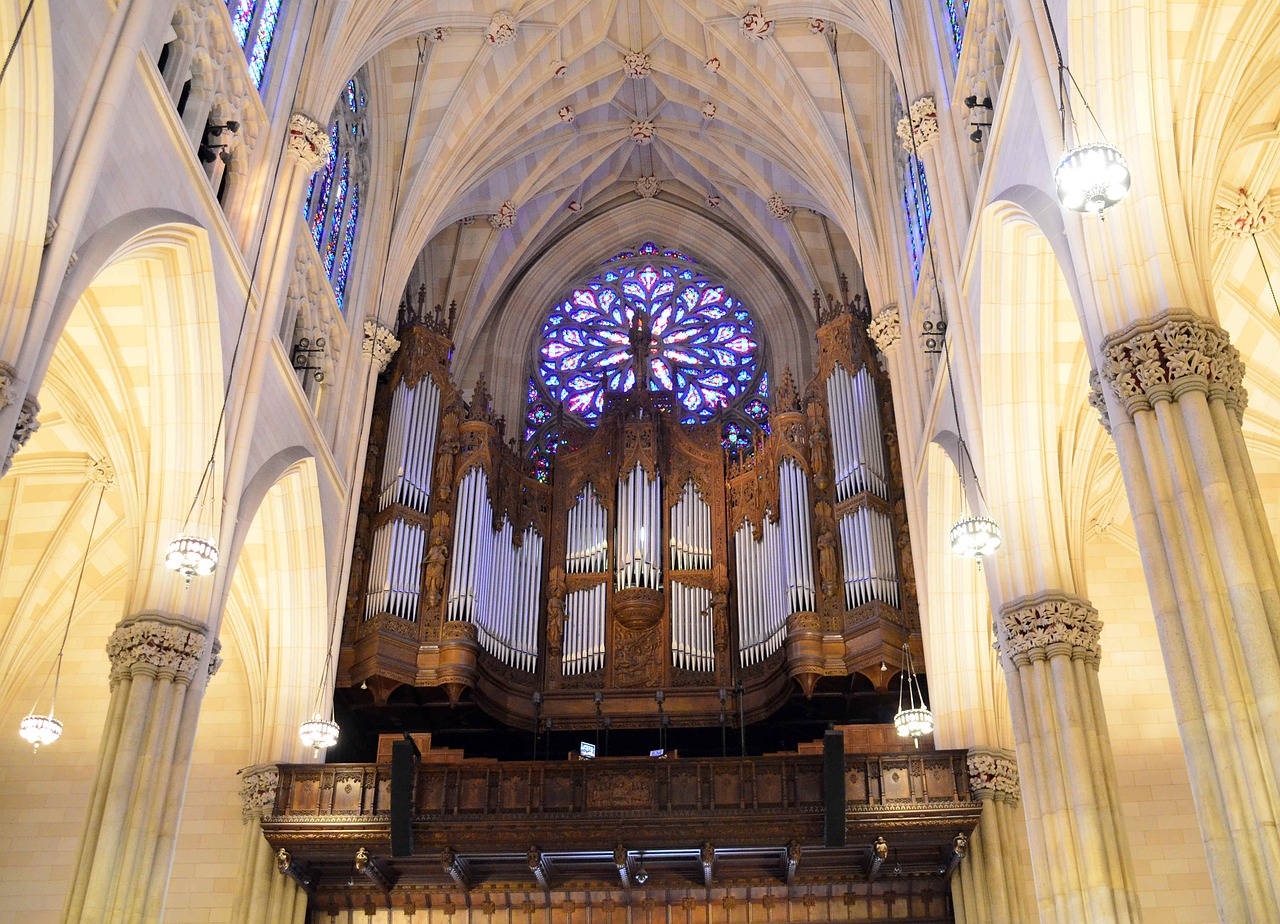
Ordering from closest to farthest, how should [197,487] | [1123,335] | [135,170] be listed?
[1123,335] < [135,170] < [197,487]

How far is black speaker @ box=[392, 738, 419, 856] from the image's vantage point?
17.8 m

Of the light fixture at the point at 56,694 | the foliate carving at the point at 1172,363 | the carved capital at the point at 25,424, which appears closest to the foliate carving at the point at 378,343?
the light fixture at the point at 56,694

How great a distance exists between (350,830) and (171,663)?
441 centimetres

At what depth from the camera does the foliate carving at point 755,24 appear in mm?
23391

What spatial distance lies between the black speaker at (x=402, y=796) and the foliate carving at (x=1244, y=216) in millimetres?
12459

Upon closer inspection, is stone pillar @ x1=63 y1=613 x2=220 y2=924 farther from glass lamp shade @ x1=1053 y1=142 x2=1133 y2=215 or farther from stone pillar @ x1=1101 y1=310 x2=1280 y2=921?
glass lamp shade @ x1=1053 y1=142 x2=1133 y2=215

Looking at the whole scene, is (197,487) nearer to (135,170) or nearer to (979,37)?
(135,170)

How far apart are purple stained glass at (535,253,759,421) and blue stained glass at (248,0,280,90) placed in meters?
10.5

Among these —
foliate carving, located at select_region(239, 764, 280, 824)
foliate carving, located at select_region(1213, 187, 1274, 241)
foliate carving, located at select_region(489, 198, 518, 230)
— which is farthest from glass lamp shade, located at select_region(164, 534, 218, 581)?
foliate carving, located at select_region(489, 198, 518, 230)

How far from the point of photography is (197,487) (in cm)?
1593

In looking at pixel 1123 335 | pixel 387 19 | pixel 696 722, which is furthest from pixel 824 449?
pixel 1123 335

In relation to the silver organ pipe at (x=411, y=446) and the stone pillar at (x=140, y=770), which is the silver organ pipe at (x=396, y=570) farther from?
the stone pillar at (x=140, y=770)

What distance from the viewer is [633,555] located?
23562 millimetres

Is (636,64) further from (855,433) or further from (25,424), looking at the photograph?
(25,424)
